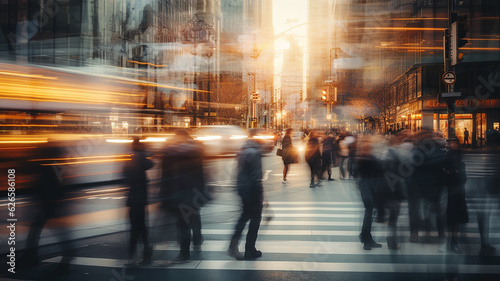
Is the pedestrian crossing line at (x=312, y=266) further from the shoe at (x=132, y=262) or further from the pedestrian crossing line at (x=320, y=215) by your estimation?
the pedestrian crossing line at (x=320, y=215)

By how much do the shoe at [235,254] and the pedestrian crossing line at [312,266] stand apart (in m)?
0.11

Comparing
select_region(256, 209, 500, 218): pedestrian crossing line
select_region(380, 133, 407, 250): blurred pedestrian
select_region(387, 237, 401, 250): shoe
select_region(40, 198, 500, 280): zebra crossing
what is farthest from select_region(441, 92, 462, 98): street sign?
select_region(387, 237, 401, 250): shoe

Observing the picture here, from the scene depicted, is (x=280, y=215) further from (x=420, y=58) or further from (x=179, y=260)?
(x=420, y=58)

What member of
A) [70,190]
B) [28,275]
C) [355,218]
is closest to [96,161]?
[70,190]

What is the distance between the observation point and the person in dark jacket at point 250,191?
19.5ft

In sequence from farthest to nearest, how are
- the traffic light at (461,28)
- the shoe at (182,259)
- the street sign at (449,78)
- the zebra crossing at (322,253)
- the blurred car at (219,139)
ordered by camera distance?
1. the blurred car at (219,139)
2. the street sign at (449,78)
3. the traffic light at (461,28)
4. the shoe at (182,259)
5. the zebra crossing at (322,253)

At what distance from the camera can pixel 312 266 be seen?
5473mm

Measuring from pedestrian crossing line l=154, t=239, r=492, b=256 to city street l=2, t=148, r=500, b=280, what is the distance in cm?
2

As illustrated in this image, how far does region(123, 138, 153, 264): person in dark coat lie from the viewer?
5.77 meters

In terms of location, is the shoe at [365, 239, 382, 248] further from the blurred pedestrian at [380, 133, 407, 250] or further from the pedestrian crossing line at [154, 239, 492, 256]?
the blurred pedestrian at [380, 133, 407, 250]

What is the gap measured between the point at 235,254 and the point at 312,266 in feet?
3.86

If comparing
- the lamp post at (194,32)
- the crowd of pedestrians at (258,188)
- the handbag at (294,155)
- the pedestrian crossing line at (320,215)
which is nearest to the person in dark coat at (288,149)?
the handbag at (294,155)

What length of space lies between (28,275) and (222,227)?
3.57m

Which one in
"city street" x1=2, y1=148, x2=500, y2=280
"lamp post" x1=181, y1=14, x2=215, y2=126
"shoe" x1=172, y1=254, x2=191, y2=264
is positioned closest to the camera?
"city street" x1=2, y1=148, x2=500, y2=280
